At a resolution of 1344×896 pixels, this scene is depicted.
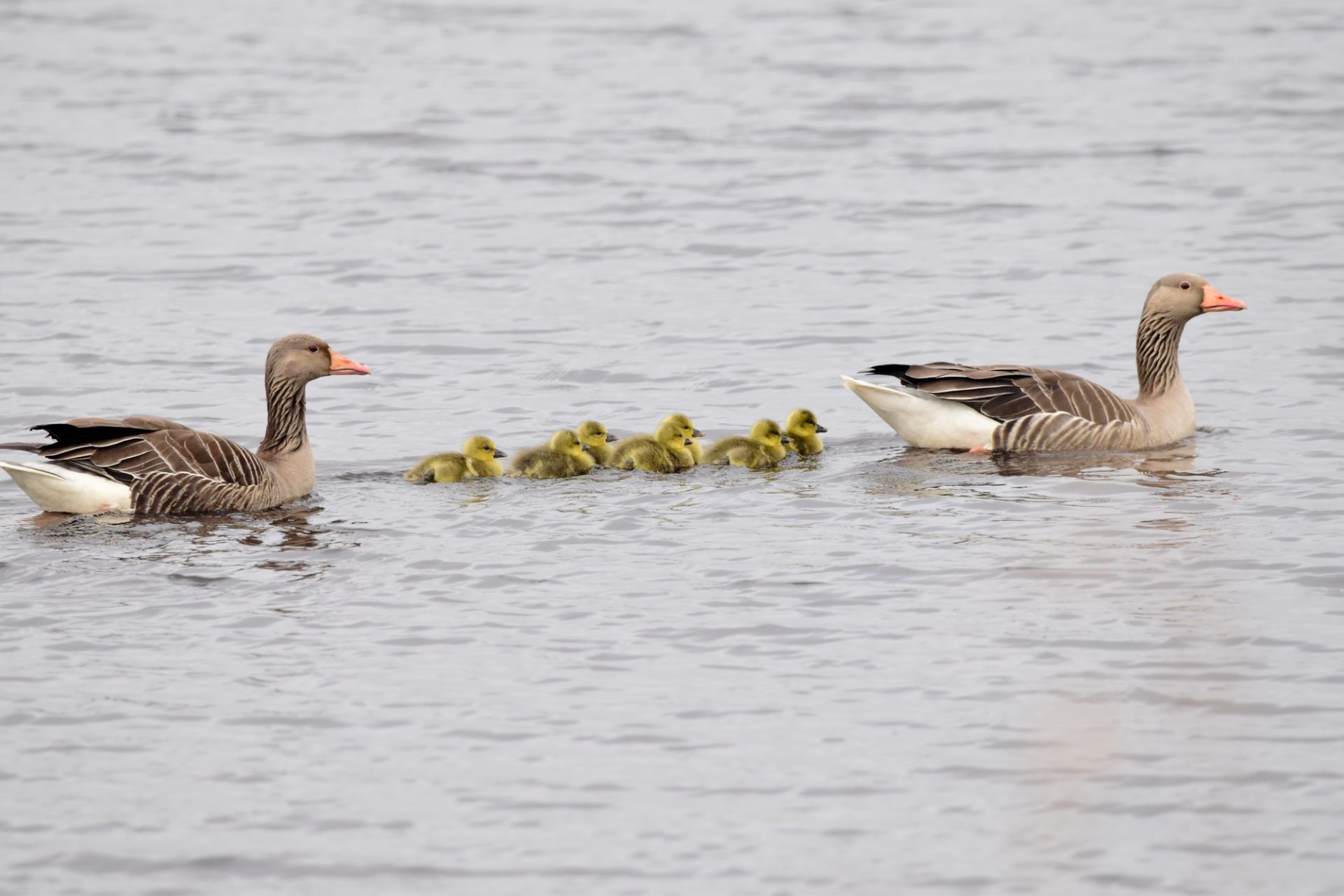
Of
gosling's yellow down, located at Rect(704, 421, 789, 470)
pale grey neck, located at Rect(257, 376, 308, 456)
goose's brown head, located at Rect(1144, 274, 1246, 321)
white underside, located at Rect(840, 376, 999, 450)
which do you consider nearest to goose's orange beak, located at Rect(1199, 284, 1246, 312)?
goose's brown head, located at Rect(1144, 274, 1246, 321)

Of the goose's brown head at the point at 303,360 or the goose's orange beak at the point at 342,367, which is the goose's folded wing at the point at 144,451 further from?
Result: the goose's orange beak at the point at 342,367

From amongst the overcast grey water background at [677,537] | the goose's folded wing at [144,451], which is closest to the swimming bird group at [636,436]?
the goose's folded wing at [144,451]

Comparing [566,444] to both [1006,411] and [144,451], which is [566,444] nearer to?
[144,451]

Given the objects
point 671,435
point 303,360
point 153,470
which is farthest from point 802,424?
point 153,470

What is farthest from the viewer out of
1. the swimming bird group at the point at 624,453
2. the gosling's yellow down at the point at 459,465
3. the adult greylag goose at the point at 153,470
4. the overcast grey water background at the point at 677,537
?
the swimming bird group at the point at 624,453

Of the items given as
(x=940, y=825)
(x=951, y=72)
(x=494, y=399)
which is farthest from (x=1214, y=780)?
(x=951, y=72)

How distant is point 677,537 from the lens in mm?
11602

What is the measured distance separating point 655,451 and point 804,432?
1.19 metres

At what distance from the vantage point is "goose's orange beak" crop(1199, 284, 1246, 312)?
1459 cm

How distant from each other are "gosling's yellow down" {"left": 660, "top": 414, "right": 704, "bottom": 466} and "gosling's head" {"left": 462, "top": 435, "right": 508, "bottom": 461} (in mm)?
1248

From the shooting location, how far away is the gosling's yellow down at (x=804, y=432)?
44.5ft

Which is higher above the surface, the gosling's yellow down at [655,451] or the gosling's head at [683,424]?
the gosling's head at [683,424]

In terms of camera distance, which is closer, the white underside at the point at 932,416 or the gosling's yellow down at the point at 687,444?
the gosling's yellow down at the point at 687,444

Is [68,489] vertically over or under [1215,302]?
under
